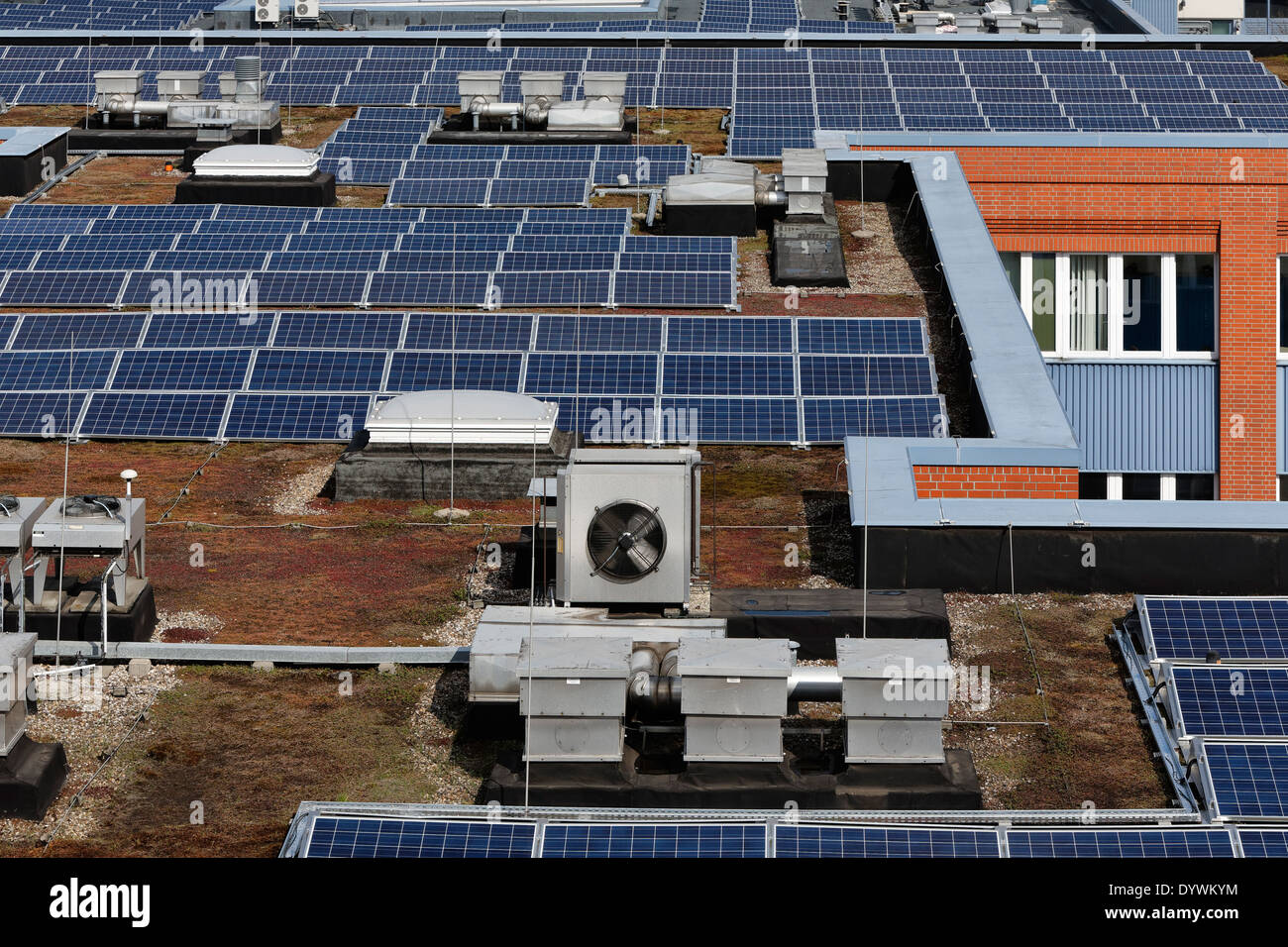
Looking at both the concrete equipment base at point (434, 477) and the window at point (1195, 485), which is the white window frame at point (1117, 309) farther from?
the concrete equipment base at point (434, 477)

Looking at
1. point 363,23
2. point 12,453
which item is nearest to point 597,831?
point 12,453

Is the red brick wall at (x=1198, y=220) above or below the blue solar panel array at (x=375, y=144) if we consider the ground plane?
below

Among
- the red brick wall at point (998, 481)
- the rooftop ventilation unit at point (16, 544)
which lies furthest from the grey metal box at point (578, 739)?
the red brick wall at point (998, 481)

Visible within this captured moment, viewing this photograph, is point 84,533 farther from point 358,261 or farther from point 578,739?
point 358,261

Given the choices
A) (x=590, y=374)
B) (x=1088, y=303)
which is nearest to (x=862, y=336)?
(x=590, y=374)
